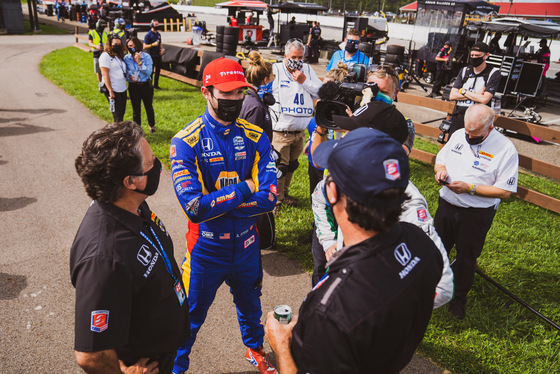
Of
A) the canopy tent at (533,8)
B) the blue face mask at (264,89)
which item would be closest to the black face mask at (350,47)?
the blue face mask at (264,89)

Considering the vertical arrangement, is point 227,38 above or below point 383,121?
below

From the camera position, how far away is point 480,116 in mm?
3896

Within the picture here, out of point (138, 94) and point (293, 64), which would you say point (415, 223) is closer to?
point (293, 64)

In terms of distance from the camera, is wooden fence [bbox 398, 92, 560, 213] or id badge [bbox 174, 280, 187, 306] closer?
id badge [bbox 174, 280, 187, 306]

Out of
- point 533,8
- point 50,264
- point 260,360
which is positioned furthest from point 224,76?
point 533,8

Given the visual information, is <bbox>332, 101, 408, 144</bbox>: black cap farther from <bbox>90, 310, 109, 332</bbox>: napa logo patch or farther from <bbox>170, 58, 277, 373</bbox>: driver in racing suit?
<bbox>90, 310, 109, 332</bbox>: napa logo patch

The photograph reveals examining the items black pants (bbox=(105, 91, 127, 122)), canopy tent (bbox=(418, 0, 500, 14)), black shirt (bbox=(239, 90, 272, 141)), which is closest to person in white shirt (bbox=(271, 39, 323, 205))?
black shirt (bbox=(239, 90, 272, 141))

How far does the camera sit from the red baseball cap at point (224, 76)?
9.80 feet

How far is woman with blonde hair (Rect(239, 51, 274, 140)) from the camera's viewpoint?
4836 mm

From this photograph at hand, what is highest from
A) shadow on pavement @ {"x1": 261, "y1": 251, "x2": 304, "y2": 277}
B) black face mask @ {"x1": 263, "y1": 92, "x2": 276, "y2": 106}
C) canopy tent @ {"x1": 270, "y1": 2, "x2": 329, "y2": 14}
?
canopy tent @ {"x1": 270, "y1": 2, "x2": 329, "y2": 14}

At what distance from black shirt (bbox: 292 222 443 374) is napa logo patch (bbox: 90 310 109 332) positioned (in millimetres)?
899

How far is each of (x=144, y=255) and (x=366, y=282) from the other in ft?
3.84

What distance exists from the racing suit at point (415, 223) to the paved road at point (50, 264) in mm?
1592

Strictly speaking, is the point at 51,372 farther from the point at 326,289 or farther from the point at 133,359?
the point at 326,289
